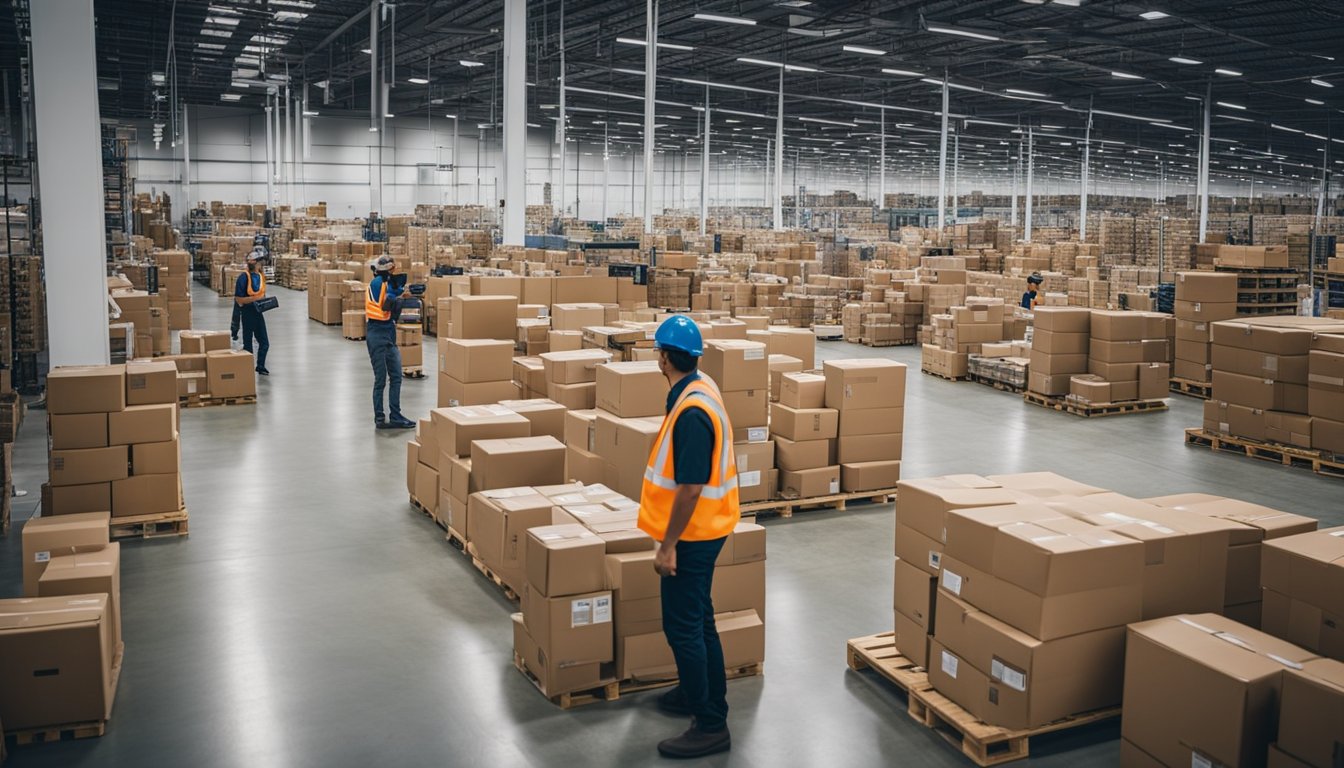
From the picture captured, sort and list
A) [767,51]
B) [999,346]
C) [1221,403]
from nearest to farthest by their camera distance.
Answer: [1221,403] → [999,346] → [767,51]

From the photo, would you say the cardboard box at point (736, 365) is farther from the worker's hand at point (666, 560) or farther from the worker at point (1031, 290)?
the worker at point (1031, 290)

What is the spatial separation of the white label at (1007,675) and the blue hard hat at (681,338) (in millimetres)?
1590

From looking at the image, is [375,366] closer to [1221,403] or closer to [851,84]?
[1221,403]

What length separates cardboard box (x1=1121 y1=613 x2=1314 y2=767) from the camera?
323 cm

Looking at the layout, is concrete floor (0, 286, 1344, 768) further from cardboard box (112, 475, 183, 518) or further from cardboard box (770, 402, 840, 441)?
cardboard box (770, 402, 840, 441)

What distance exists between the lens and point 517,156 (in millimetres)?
16078

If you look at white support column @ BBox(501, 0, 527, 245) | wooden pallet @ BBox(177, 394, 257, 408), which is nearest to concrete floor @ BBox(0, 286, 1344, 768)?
wooden pallet @ BBox(177, 394, 257, 408)

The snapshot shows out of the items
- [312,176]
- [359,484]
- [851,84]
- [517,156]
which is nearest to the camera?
[359,484]

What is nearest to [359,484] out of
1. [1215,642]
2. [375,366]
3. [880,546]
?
[375,366]

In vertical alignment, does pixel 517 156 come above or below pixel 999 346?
above

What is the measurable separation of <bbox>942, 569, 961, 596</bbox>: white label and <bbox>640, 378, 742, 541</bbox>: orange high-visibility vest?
101cm

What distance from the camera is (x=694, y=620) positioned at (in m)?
3.72

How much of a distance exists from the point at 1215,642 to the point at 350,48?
89.2 feet

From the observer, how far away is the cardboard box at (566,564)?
13.6 feet
